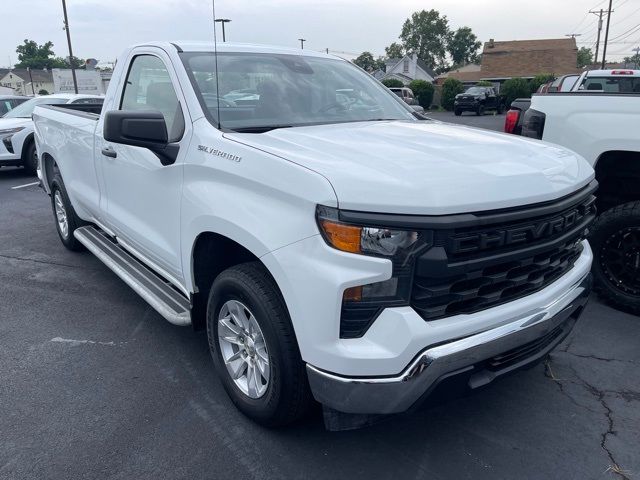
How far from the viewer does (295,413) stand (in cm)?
263

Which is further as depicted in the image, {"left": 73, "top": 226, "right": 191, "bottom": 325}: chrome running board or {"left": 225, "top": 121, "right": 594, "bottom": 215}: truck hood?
{"left": 73, "top": 226, "right": 191, "bottom": 325}: chrome running board

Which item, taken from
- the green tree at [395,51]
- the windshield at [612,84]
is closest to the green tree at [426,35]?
the green tree at [395,51]

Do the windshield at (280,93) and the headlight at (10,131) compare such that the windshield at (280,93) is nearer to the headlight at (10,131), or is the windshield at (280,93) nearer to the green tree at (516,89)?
the headlight at (10,131)

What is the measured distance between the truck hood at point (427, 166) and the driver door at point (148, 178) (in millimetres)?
611

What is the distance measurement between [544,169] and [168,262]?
2.21 metres

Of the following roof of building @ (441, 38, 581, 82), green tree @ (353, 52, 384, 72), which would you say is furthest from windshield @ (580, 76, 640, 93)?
green tree @ (353, 52, 384, 72)

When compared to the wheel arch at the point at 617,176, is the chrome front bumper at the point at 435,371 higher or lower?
lower

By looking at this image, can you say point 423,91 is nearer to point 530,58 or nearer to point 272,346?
point 530,58

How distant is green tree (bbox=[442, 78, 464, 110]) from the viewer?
137 ft

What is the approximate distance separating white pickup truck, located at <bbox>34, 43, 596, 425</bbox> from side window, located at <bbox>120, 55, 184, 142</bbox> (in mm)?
20

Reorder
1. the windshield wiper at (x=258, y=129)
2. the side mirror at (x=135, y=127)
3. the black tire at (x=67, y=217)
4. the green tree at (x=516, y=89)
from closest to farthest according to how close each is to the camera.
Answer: the side mirror at (x=135, y=127) → the windshield wiper at (x=258, y=129) → the black tire at (x=67, y=217) → the green tree at (x=516, y=89)

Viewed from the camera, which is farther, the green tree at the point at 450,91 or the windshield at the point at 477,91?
the green tree at the point at 450,91

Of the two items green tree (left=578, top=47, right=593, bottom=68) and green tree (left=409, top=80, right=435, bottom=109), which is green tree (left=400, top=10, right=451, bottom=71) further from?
green tree (left=409, top=80, right=435, bottom=109)

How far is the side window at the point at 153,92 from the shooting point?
10.6ft
